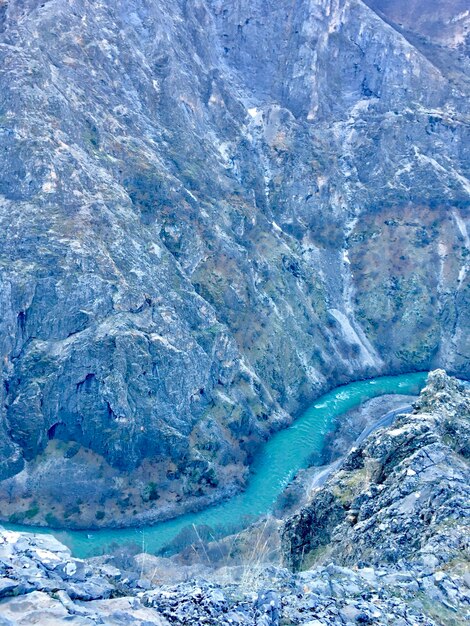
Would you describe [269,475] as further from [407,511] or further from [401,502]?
[407,511]

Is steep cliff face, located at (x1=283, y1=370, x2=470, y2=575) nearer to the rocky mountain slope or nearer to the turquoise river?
the rocky mountain slope

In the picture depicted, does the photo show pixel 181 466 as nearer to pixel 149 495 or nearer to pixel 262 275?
pixel 149 495

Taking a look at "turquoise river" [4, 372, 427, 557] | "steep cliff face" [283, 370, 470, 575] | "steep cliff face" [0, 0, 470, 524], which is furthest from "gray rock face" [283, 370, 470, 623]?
"steep cliff face" [0, 0, 470, 524]

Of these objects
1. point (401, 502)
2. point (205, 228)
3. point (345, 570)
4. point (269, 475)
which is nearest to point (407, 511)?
Answer: point (401, 502)

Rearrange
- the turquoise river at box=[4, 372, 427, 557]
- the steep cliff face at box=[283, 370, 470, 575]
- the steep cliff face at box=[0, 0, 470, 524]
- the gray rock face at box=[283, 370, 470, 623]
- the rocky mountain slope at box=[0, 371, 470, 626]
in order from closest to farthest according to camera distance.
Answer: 1. the rocky mountain slope at box=[0, 371, 470, 626]
2. the gray rock face at box=[283, 370, 470, 623]
3. the steep cliff face at box=[283, 370, 470, 575]
4. the turquoise river at box=[4, 372, 427, 557]
5. the steep cliff face at box=[0, 0, 470, 524]

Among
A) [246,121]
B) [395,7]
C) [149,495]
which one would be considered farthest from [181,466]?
[395,7]

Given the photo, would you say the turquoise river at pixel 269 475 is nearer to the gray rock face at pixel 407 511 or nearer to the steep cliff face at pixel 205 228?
the steep cliff face at pixel 205 228
